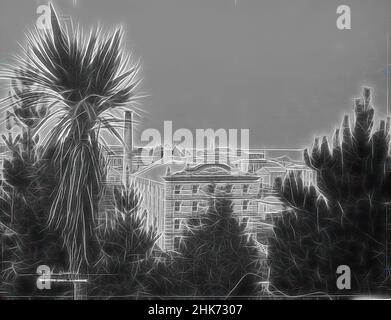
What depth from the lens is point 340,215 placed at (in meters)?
2.92

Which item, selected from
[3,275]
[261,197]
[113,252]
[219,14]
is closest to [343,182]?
[261,197]

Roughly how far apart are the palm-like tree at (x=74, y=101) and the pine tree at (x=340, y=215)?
52.7 inches

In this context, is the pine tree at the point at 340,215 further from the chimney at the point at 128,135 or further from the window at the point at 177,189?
the chimney at the point at 128,135

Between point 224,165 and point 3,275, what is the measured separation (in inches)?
68.5

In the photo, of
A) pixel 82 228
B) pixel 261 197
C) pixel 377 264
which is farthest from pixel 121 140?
pixel 377 264

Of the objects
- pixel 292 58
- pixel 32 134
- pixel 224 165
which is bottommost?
pixel 224 165

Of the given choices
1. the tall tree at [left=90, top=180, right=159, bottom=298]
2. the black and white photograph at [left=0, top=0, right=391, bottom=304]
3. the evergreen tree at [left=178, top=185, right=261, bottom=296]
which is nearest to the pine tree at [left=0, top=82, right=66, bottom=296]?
the black and white photograph at [left=0, top=0, right=391, bottom=304]

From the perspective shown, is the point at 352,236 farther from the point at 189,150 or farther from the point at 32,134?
the point at 32,134

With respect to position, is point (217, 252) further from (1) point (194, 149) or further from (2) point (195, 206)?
(1) point (194, 149)

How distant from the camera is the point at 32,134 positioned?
2922mm

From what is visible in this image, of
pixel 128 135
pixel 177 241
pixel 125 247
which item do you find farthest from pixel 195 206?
pixel 128 135

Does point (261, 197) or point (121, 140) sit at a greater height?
point (121, 140)

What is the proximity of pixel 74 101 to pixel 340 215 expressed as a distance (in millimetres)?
2028

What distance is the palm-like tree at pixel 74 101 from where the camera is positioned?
2916 mm
